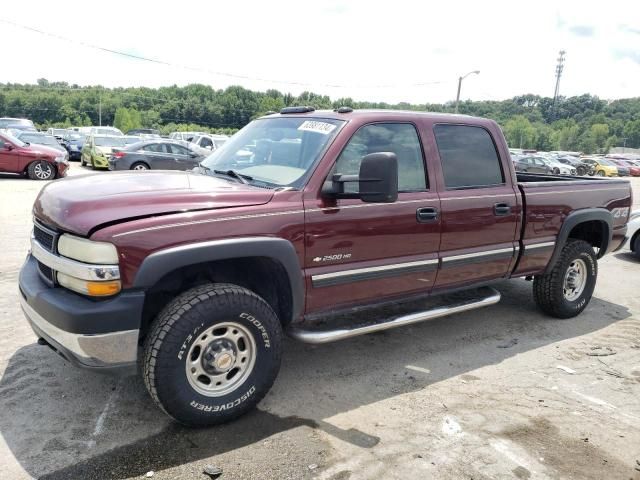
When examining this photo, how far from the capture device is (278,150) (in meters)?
3.81

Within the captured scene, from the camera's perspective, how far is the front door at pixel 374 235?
341 centimetres

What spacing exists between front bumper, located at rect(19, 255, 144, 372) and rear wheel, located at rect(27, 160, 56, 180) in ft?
46.9

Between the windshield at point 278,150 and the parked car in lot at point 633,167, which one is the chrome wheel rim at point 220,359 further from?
the parked car in lot at point 633,167

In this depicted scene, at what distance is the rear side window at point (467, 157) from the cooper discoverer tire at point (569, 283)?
130 cm

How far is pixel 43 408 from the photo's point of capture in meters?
3.21

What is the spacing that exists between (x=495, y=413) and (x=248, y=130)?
2.91 meters

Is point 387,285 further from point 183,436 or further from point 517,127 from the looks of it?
point 517,127

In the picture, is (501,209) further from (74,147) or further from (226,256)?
(74,147)

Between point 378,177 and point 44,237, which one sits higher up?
point 378,177

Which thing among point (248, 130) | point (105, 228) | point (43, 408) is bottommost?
point (43, 408)

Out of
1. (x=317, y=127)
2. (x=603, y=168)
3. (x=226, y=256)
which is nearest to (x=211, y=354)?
(x=226, y=256)

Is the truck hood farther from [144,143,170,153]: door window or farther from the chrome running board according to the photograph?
[144,143,170,153]: door window

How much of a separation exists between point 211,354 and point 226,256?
595 mm

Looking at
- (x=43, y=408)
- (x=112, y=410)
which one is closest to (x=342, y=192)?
(x=112, y=410)
